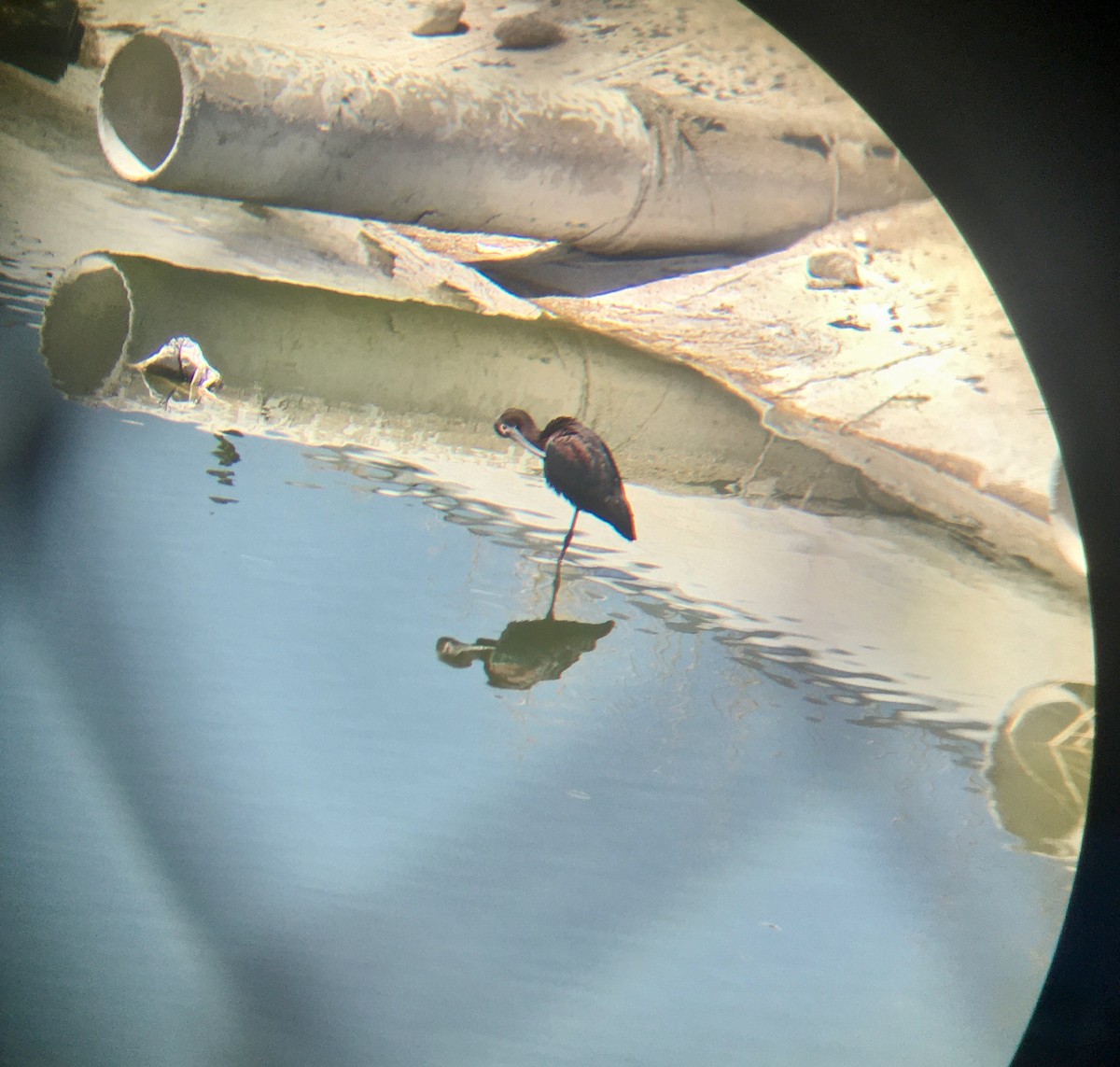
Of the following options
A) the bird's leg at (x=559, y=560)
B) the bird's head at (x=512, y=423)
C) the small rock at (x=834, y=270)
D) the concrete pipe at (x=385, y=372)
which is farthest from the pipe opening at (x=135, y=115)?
the small rock at (x=834, y=270)

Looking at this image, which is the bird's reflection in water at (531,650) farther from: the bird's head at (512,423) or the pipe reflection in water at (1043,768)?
the pipe reflection in water at (1043,768)

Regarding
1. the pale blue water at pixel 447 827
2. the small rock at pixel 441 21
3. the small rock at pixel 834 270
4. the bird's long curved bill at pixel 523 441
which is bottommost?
the pale blue water at pixel 447 827

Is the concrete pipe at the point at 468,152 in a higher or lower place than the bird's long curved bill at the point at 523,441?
higher

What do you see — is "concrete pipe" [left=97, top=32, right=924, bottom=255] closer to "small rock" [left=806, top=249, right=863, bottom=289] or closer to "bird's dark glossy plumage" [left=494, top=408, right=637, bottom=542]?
"small rock" [left=806, top=249, right=863, bottom=289]

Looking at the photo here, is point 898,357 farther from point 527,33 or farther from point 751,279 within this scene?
point 527,33

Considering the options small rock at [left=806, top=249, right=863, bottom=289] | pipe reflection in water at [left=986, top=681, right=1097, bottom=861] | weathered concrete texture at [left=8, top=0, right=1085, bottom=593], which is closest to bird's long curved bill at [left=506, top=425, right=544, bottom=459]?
weathered concrete texture at [left=8, top=0, right=1085, bottom=593]

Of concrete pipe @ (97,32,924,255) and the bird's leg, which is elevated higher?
concrete pipe @ (97,32,924,255)

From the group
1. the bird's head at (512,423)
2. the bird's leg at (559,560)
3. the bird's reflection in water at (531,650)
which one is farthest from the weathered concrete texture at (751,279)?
the bird's reflection in water at (531,650)

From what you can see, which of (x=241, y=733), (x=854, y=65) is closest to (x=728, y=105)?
(x=854, y=65)

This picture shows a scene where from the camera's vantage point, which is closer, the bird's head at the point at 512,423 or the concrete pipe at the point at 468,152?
the concrete pipe at the point at 468,152
